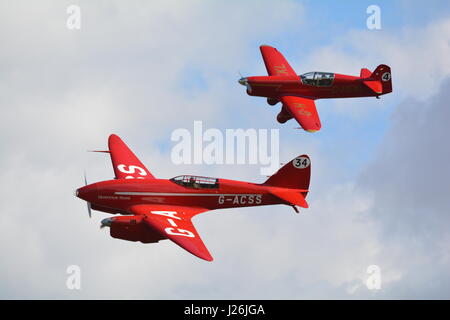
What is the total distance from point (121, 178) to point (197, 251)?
6.87 metres

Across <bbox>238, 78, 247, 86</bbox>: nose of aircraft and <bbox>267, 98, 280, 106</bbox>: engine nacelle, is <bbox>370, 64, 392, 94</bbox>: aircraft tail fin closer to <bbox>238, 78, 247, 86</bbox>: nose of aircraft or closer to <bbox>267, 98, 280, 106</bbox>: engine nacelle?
<bbox>267, 98, 280, 106</bbox>: engine nacelle

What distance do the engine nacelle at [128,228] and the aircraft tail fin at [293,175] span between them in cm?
555

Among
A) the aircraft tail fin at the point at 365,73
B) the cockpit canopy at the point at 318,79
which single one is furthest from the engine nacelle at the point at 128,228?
the aircraft tail fin at the point at 365,73

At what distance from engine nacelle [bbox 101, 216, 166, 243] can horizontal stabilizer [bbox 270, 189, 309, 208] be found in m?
5.33

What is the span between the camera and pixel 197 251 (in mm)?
33875

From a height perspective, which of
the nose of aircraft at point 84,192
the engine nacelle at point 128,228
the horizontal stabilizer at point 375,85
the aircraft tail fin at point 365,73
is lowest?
the engine nacelle at point 128,228

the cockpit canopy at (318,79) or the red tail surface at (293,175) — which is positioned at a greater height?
the cockpit canopy at (318,79)

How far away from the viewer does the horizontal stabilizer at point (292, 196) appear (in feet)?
124

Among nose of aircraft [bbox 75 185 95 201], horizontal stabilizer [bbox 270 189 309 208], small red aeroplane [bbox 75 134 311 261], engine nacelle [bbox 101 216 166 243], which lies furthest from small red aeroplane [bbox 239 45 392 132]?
engine nacelle [bbox 101 216 166 243]

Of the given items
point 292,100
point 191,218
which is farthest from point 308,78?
point 191,218

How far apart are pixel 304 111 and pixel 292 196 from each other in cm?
591

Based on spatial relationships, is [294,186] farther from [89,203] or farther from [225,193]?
[89,203]

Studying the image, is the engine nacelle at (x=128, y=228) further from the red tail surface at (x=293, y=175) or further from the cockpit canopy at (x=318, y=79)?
the cockpit canopy at (x=318, y=79)

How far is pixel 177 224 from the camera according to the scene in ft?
118
